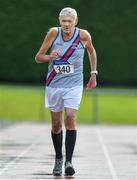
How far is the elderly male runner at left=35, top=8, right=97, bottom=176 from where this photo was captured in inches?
398

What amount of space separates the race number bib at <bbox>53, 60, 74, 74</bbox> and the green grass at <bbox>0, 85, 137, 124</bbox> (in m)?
16.1

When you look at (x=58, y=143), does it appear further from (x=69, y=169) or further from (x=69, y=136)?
(x=69, y=169)

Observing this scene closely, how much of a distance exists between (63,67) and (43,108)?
16.7m

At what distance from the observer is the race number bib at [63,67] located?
10125 millimetres

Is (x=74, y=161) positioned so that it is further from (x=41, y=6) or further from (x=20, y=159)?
(x=41, y=6)

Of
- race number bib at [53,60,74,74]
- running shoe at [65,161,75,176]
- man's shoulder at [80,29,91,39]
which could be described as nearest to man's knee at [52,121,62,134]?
running shoe at [65,161,75,176]

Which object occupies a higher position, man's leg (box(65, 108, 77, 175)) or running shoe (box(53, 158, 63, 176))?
man's leg (box(65, 108, 77, 175))

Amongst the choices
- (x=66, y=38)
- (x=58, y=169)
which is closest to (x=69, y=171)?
(x=58, y=169)

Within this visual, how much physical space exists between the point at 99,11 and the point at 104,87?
3.71 metres

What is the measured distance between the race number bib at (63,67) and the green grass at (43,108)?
16.1 metres

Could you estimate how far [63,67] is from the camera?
10125 millimetres

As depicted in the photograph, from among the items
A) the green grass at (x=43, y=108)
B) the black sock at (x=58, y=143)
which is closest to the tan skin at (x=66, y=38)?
the black sock at (x=58, y=143)

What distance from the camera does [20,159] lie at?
41.1 feet

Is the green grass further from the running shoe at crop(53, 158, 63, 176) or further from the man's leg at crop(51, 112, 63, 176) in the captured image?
the running shoe at crop(53, 158, 63, 176)
